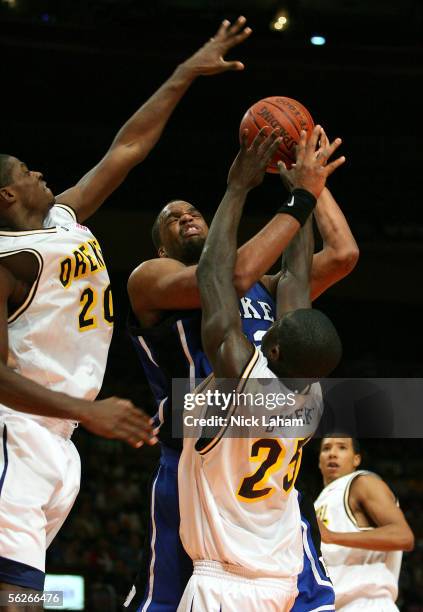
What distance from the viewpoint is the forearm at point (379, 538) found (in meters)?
4.96

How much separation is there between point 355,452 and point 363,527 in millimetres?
592

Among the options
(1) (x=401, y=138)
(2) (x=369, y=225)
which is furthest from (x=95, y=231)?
(1) (x=401, y=138)

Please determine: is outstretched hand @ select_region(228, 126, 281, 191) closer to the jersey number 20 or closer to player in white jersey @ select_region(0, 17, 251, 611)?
player in white jersey @ select_region(0, 17, 251, 611)

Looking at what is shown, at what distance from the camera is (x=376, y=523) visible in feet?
17.6

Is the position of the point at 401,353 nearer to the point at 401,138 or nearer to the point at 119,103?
the point at 401,138

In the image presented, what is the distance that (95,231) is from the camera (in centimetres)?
1299

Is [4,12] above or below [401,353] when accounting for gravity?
above

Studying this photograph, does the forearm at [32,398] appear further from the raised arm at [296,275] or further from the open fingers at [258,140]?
the open fingers at [258,140]

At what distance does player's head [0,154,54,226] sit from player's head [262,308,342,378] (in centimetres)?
113

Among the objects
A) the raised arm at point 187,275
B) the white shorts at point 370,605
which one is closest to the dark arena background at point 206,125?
the white shorts at point 370,605

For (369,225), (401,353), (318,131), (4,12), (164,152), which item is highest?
(4,12)

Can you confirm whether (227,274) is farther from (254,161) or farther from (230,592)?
(230,592)

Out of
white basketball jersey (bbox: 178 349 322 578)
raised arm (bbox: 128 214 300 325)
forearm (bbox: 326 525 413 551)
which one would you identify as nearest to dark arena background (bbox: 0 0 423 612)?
forearm (bbox: 326 525 413 551)

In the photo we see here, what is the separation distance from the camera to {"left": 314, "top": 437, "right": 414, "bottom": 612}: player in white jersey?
520 cm
